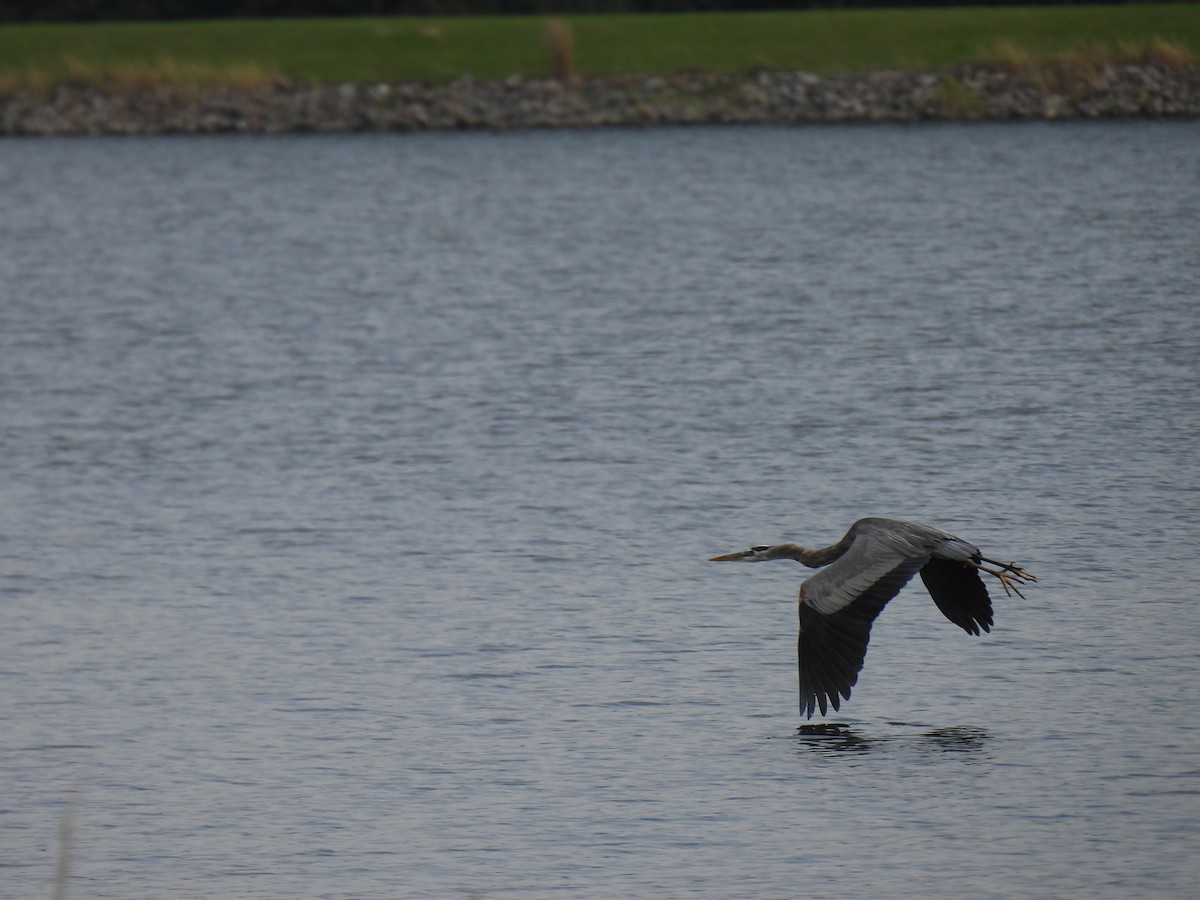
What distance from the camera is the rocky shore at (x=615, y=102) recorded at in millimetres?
51188

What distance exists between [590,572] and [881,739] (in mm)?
3763

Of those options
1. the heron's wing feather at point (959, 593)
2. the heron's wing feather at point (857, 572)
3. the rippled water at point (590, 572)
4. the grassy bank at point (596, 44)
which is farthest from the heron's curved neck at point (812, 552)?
the grassy bank at point (596, 44)

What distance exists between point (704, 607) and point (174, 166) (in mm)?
41282

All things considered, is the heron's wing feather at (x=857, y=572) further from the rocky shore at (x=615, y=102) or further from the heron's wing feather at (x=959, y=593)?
the rocky shore at (x=615, y=102)

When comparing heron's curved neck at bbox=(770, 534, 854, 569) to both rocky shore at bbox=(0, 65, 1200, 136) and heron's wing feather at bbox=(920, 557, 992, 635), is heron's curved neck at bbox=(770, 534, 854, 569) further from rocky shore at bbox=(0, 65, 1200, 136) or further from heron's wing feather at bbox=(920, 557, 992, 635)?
rocky shore at bbox=(0, 65, 1200, 136)

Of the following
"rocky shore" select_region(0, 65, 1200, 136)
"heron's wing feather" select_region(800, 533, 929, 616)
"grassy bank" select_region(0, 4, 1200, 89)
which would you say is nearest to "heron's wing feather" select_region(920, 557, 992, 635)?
"heron's wing feather" select_region(800, 533, 929, 616)

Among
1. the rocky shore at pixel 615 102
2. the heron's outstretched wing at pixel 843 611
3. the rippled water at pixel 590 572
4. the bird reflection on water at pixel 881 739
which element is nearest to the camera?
the rippled water at pixel 590 572

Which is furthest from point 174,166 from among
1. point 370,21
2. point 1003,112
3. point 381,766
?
point 381,766

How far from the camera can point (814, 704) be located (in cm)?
1027

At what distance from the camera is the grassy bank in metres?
52.7

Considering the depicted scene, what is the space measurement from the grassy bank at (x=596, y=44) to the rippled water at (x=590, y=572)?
68.1ft

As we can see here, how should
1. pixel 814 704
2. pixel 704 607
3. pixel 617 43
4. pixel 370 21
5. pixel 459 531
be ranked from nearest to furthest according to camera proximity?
pixel 814 704, pixel 704 607, pixel 459 531, pixel 617 43, pixel 370 21

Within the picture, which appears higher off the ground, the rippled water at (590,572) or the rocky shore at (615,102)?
the rocky shore at (615,102)

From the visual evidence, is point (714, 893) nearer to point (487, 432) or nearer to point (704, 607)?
point (704, 607)
